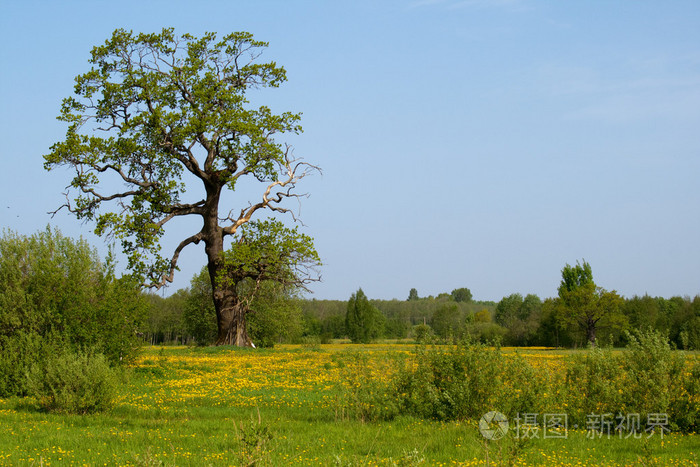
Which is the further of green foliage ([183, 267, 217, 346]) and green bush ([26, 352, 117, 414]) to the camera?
green foliage ([183, 267, 217, 346])

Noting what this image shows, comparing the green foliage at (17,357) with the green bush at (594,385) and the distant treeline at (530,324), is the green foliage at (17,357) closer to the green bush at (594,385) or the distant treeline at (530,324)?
the distant treeline at (530,324)

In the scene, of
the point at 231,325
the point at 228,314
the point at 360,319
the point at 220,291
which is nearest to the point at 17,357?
the point at 220,291

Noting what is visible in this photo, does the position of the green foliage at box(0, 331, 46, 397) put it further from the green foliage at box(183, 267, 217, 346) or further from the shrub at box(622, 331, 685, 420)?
the green foliage at box(183, 267, 217, 346)

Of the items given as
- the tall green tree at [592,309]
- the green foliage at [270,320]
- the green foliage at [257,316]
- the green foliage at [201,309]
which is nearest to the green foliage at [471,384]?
the green foliage at [257,316]

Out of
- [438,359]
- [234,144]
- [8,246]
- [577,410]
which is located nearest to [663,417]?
[577,410]

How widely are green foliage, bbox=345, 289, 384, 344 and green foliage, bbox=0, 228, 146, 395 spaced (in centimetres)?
6595

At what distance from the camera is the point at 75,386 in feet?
45.2

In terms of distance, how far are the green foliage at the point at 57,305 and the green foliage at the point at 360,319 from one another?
2597 inches

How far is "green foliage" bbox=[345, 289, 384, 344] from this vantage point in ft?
279

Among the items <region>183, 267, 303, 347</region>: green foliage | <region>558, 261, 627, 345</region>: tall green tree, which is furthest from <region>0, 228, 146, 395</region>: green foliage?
<region>558, 261, 627, 345</region>: tall green tree

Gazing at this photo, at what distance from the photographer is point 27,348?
55.5 feet

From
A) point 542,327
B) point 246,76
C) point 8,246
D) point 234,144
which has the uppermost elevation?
point 246,76

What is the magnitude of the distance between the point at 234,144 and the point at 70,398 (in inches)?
778

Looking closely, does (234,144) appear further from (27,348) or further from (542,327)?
(542,327)
